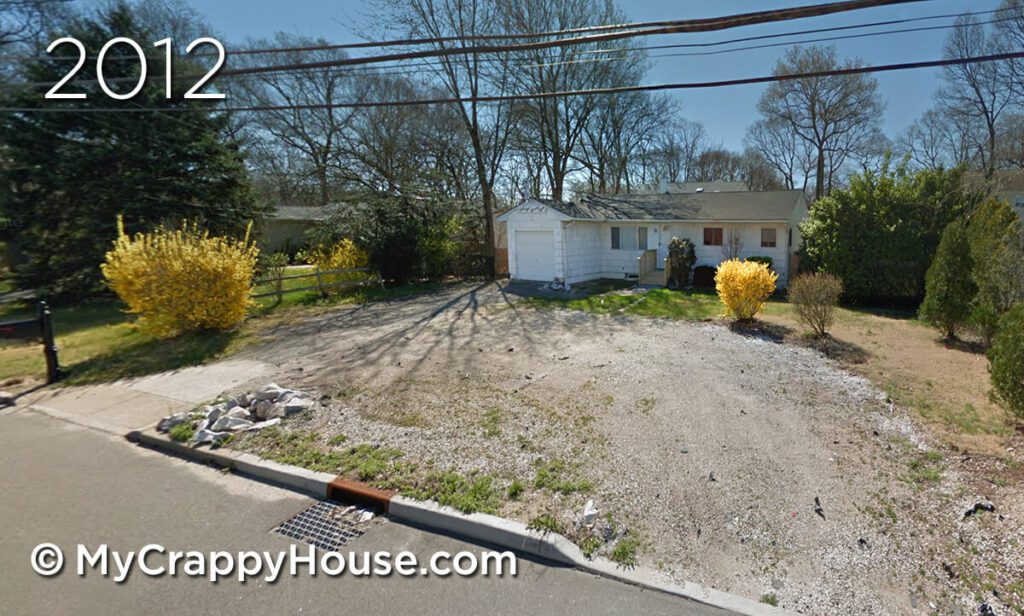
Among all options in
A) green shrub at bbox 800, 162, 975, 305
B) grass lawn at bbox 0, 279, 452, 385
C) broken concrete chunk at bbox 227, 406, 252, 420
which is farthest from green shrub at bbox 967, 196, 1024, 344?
grass lawn at bbox 0, 279, 452, 385

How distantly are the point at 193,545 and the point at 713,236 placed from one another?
17.7 metres

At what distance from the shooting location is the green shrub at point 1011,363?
15.0 ft

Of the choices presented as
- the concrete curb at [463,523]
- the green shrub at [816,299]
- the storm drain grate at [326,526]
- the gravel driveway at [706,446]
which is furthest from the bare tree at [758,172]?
the storm drain grate at [326,526]

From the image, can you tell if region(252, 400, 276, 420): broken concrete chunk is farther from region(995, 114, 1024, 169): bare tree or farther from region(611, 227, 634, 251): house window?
region(995, 114, 1024, 169): bare tree

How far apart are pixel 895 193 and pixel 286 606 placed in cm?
1589

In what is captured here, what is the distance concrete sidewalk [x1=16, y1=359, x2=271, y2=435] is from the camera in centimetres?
620

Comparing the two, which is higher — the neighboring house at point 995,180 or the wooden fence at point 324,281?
the neighboring house at point 995,180

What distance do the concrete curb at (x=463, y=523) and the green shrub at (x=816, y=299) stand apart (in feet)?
25.0

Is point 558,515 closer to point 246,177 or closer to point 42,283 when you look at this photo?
point 246,177

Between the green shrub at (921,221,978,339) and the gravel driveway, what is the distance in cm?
302

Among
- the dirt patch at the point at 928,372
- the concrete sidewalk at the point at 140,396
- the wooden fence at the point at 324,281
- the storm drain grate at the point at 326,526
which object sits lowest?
the storm drain grate at the point at 326,526

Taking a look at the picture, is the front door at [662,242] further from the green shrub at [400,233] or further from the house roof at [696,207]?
the green shrub at [400,233]

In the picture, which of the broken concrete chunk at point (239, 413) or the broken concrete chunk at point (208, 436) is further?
the broken concrete chunk at point (239, 413)

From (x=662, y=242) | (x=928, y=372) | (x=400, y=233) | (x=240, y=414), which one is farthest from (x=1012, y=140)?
(x=240, y=414)
